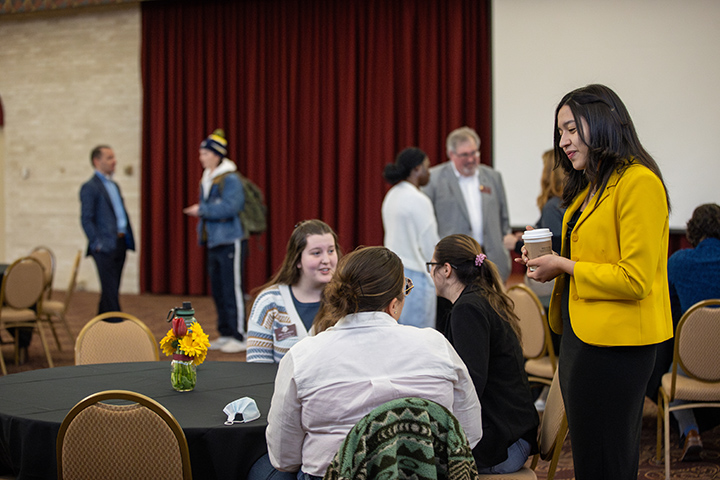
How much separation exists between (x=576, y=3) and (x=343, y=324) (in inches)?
241

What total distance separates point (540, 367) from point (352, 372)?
2.36 metres

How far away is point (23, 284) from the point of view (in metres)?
5.08

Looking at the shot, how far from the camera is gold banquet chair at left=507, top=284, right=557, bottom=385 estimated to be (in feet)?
12.0

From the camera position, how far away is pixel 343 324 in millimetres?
1679

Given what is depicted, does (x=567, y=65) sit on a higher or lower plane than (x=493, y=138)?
higher

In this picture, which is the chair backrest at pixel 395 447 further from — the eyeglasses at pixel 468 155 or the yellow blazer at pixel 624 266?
the eyeglasses at pixel 468 155

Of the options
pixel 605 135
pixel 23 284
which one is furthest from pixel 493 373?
pixel 23 284

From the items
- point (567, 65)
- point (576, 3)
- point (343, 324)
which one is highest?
point (576, 3)

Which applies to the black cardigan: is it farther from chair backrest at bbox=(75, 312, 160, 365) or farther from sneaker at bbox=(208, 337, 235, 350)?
sneaker at bbox=(208, 337, 235, 350)

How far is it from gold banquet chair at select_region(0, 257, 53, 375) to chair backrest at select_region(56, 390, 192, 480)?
3.50 metres

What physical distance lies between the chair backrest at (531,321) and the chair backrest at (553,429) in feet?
4.33

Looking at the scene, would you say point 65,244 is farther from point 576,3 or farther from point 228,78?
point 576,3

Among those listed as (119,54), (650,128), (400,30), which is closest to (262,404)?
(650,128)

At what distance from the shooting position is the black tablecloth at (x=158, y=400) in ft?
6.31
